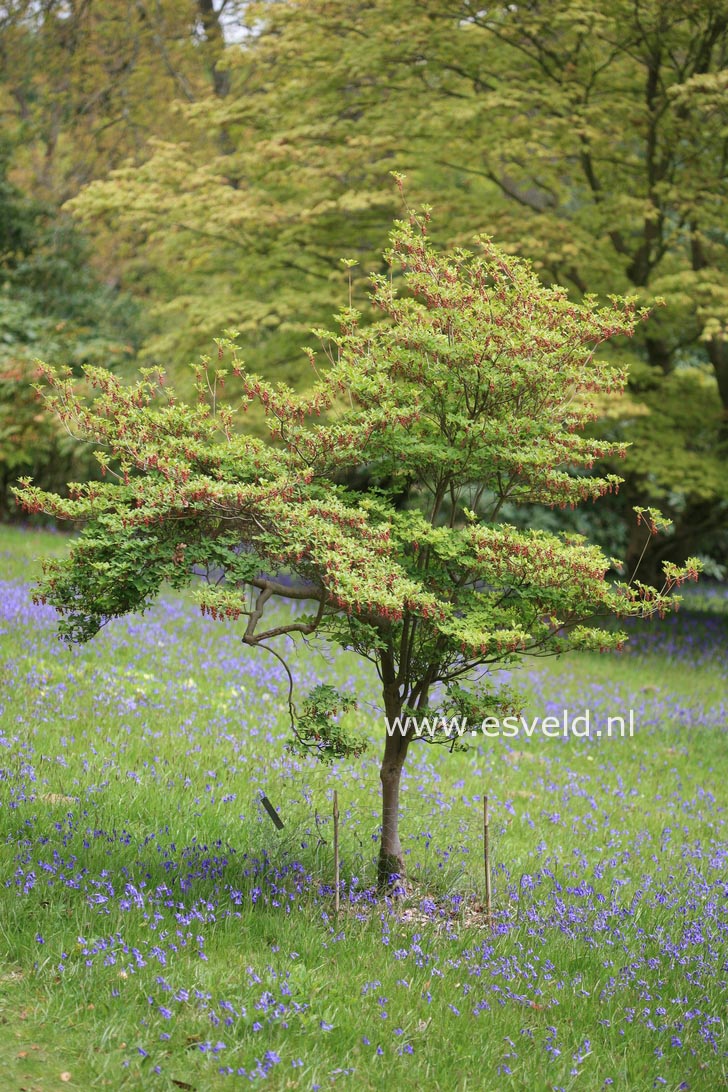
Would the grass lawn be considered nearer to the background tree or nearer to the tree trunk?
the tree trunk

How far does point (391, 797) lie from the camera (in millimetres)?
6051

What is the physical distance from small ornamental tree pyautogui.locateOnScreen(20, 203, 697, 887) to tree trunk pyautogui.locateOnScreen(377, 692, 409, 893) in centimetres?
1

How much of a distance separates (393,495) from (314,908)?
2268mm

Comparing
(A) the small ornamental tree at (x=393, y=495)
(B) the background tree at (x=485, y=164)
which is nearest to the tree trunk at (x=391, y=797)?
(A) the small ornamental tree at (x=393, y=495)

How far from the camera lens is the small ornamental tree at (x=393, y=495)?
5.13 meters

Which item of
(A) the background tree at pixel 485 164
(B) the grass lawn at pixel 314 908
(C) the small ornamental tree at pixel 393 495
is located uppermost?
(A) the background tree at pixel 485 164

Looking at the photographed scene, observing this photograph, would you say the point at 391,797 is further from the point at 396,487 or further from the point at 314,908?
the point at 396,487

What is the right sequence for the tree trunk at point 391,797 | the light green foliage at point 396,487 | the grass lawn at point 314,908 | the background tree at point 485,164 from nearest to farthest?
the grass lawn at point 314,908 < the light green foliage at point 396,487 < the tree trunk at point 391,797 < the background tree at point 485,164

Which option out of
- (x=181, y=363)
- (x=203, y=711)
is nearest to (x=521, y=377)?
(x=203, y=711)

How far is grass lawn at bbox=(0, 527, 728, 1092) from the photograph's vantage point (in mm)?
4414

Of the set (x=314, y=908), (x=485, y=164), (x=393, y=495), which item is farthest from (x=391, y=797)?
(x=485, y=164)

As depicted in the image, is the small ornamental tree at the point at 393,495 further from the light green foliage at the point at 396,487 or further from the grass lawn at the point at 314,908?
the grass lawn at the point at 314,908

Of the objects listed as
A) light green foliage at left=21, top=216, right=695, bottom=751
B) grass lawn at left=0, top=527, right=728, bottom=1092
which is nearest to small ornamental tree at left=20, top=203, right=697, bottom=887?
light green foliage at left=21, top=216, right=695, bottom=751

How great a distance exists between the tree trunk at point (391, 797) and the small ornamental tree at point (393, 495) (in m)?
0.01
